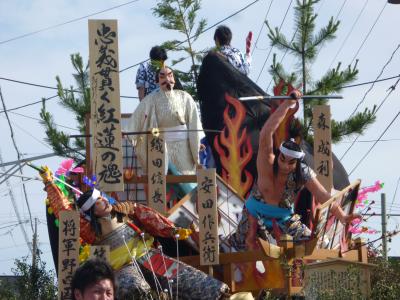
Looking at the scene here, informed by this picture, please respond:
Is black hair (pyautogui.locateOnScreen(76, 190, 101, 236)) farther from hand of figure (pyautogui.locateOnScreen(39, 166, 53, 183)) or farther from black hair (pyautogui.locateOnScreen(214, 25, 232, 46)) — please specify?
black hair (pyautogui.locateOnScreen(214, 25, 232, 46))

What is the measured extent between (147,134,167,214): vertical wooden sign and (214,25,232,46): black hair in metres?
2.34

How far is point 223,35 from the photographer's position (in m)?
12.2

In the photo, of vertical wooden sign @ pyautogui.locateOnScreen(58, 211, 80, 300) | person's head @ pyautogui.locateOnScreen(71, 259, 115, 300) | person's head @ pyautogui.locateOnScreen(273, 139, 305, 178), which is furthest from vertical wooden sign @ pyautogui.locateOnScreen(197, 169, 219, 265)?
person's head @ pyautogui.locateOnScreen(71, 259, 115, 300)

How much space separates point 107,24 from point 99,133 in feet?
3.15

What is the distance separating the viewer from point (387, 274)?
793 cm

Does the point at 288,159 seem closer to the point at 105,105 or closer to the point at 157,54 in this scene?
the point at 105,105

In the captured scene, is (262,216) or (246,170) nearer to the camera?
(262,216)

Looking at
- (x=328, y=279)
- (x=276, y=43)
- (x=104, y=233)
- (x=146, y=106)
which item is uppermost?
(x=276, y=43)

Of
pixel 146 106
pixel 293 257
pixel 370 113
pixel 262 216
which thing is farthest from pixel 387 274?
pixel 370 113

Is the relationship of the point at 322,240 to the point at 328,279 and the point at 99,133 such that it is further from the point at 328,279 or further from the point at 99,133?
the point at 99,133

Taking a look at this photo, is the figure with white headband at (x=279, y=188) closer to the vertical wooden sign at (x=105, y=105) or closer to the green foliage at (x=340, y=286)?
the vertical wooden sign at (x=105, y=105)

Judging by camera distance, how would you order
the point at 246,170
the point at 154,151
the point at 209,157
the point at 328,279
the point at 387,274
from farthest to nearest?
the point at 209,157
the point at 246,170
the point at 154,151
the point at 387,274
the point at 328,279

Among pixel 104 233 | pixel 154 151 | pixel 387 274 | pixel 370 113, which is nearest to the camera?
pixel 387 274

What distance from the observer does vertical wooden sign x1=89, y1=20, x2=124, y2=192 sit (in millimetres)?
8867
